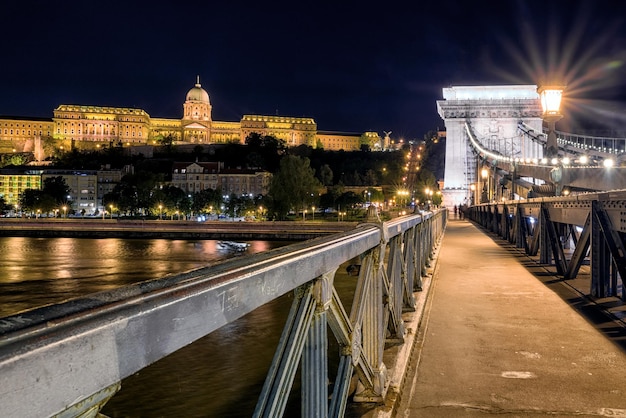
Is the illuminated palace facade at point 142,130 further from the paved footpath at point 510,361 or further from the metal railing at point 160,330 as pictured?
the metal railing at point 160,330

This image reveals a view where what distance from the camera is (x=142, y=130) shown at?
17850cm

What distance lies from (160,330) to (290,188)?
79764mm

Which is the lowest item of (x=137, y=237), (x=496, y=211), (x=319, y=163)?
(x=137, y=237)

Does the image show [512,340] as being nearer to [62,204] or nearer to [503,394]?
[503,394]

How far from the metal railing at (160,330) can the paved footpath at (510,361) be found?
186 centimetres

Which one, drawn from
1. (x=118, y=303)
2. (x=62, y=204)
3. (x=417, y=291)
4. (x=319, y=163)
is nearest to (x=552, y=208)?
(x=417, y=291)

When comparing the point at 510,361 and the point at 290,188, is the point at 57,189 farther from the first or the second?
the point at 510,361

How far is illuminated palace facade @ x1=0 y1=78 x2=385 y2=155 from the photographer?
17275 centimetres

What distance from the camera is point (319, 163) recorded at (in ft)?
507

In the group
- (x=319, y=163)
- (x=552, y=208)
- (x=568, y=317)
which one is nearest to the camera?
(x=568, y=317)

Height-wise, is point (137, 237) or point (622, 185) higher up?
point (622, 185)

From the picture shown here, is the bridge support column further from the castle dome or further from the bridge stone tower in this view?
the castle dome

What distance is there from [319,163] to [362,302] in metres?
151

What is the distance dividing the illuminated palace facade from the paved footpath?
168 meters
